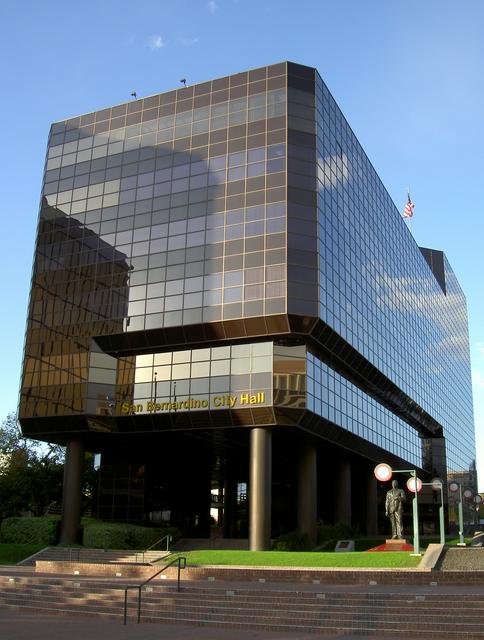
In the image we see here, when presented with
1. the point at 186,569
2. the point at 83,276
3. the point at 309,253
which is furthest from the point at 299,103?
the point at 186,569

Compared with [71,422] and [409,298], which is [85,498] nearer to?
[71,422]

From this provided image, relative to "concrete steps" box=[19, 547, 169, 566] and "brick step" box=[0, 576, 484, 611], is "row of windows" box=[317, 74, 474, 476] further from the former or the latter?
"brick step" box=[0, 576, 484, 611]

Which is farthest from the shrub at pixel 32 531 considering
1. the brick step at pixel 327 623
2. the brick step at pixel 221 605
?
the brick step at pixel 327 623

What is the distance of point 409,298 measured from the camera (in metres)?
77.6

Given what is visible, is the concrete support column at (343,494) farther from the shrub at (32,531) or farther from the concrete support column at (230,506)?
the shrub at (32,531)

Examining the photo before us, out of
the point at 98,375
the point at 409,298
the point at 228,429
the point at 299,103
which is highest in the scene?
the point at 299,103

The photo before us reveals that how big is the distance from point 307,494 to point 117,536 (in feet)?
41.7

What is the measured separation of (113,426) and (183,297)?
33.9 ft

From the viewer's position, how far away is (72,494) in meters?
50.4

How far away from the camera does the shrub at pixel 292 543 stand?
44.3 m

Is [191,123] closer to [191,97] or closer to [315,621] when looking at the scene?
[191,97]

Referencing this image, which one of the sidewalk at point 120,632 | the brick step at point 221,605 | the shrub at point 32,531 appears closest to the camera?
the sidewalk at point 120,632

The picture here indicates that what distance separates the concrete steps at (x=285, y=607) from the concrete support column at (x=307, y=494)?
23067mm

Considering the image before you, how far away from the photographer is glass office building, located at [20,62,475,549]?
1790 inches
